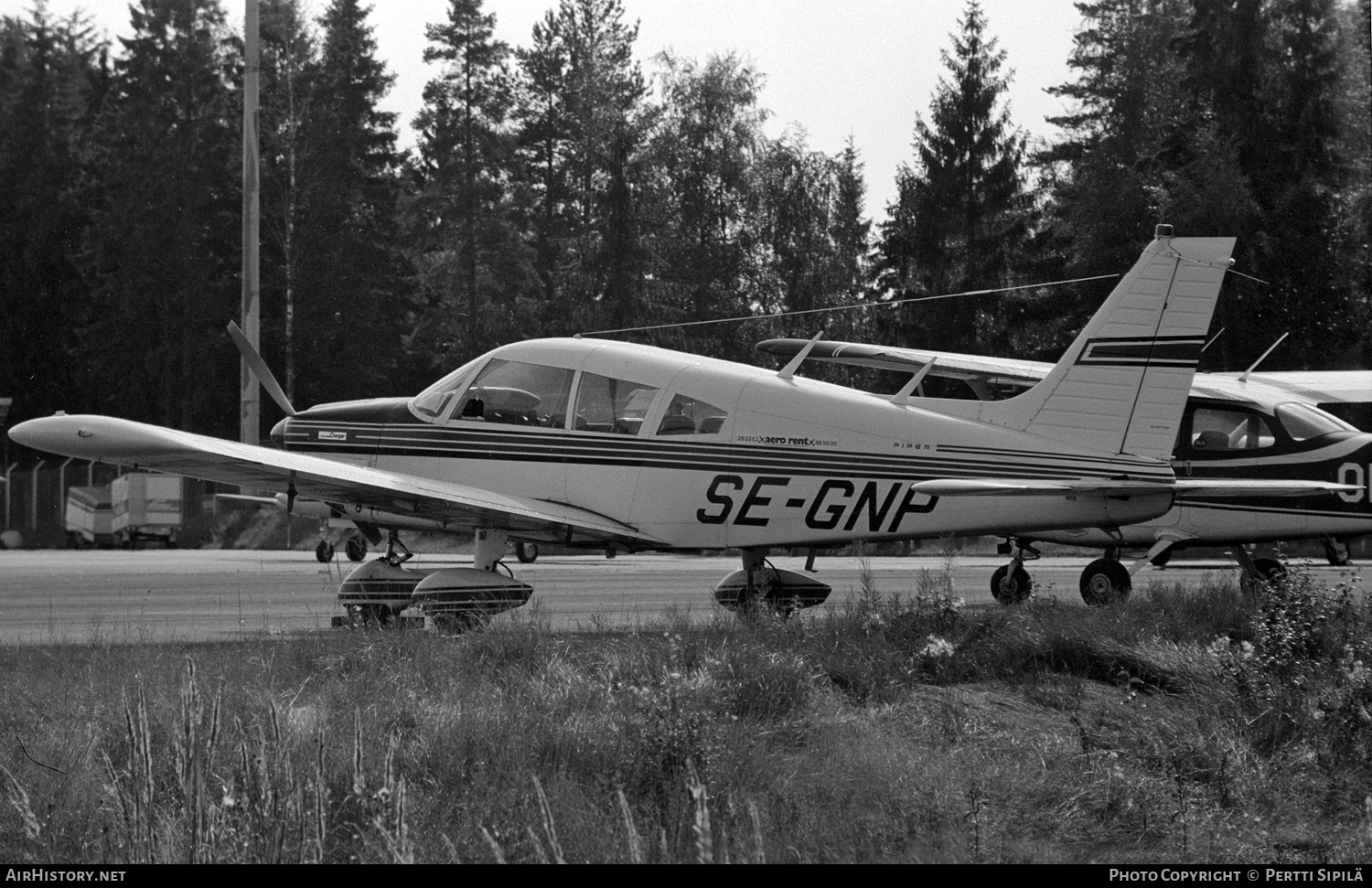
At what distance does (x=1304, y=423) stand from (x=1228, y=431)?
81 centimetres

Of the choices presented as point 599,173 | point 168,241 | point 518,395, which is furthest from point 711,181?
point 518,395

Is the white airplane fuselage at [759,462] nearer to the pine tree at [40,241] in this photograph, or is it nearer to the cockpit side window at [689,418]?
the cockpit side window at [689,418]

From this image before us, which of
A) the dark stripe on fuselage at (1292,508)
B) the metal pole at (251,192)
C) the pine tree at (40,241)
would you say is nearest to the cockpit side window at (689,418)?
the dark stripe on fuselage at (1292,508)

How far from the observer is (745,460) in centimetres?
1112

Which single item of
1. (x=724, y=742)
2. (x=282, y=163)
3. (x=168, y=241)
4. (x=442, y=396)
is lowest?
(x=724, y=742)

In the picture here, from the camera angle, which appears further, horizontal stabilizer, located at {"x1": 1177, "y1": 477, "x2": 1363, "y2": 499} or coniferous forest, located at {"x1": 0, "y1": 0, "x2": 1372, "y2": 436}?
coniferous forest, located at {"x1": 0, "y1": 0, "x2": 1372, "y2": 436}

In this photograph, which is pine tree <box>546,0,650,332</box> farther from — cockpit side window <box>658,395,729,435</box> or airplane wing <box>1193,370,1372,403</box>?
cockpit side window <box>658,395,729,435</box>

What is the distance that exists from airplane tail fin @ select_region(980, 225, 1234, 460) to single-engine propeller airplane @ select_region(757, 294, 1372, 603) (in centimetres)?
80

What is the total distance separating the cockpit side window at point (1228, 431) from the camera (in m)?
14.7

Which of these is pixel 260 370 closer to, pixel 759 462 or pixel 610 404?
Result: pixel 610 404

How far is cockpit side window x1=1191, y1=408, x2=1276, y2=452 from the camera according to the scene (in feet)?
48.1

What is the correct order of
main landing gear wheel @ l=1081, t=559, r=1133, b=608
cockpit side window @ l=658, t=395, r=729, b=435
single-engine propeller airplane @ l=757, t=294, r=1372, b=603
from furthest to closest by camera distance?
1. single-engine propeller airplane @ l=757, t=294, r=1372, b=603
2. main landing gear wheel @ l=1081, t=559, r=1133, b=608
3. cockpit side window @ l=658, t=395, r=729, b=435

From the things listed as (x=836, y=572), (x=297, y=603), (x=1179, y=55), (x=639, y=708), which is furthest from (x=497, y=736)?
(x=1179, y=55)

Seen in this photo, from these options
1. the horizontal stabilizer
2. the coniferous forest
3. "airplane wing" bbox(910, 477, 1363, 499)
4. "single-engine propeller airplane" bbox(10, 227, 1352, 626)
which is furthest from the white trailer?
the horizontal stabilizer
